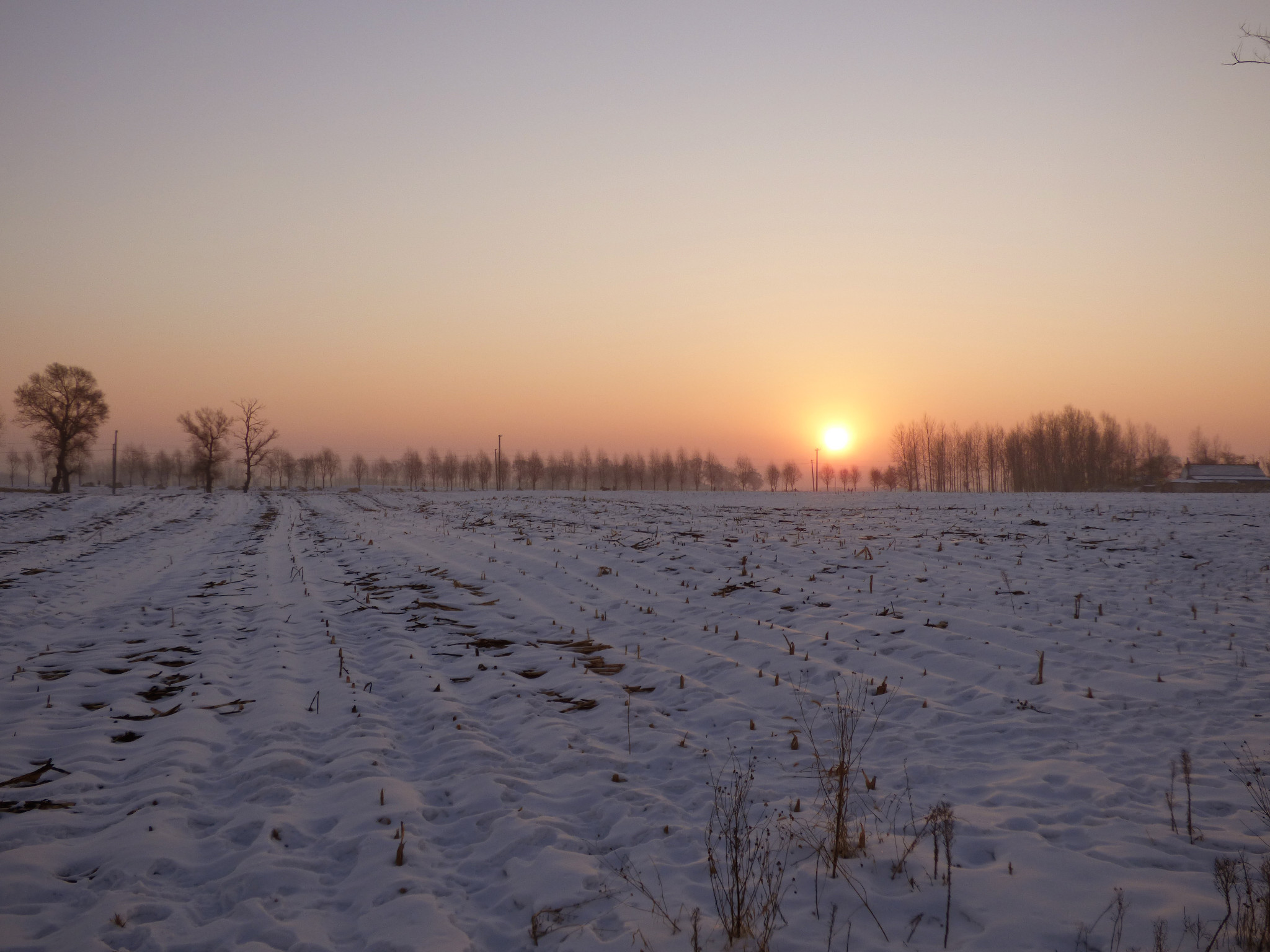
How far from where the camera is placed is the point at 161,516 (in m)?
33.0

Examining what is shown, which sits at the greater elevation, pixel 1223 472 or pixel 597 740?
pixel 1223 472

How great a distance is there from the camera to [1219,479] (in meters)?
70.9

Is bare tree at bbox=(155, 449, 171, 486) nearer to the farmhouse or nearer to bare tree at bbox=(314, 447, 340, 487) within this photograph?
bare tree at bbox=(314, 447, 340, 487)

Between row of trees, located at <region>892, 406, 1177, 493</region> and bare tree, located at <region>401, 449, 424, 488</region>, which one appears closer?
row of trees, located at <region>892, 406, 1177, 493</region>

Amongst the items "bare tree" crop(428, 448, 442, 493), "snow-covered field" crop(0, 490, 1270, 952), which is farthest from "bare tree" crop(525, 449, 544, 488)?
"snow-covered field" crop(0, 490, 1270, 952)

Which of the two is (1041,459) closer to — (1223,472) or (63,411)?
(1223,472)

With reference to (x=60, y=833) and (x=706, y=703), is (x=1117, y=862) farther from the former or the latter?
(x=60, y=833)

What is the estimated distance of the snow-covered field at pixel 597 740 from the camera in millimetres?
3910

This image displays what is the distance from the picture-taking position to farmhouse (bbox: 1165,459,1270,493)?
66.2 m

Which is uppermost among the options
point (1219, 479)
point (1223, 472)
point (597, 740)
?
point (1223, 472)

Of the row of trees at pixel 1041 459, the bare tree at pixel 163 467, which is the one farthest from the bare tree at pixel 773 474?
the bare tree at pixel 163 467

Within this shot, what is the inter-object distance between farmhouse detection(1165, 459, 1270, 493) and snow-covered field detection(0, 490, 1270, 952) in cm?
6815

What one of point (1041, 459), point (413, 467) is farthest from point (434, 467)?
point (1041, 459)

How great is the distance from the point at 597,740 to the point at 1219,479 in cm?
9131
